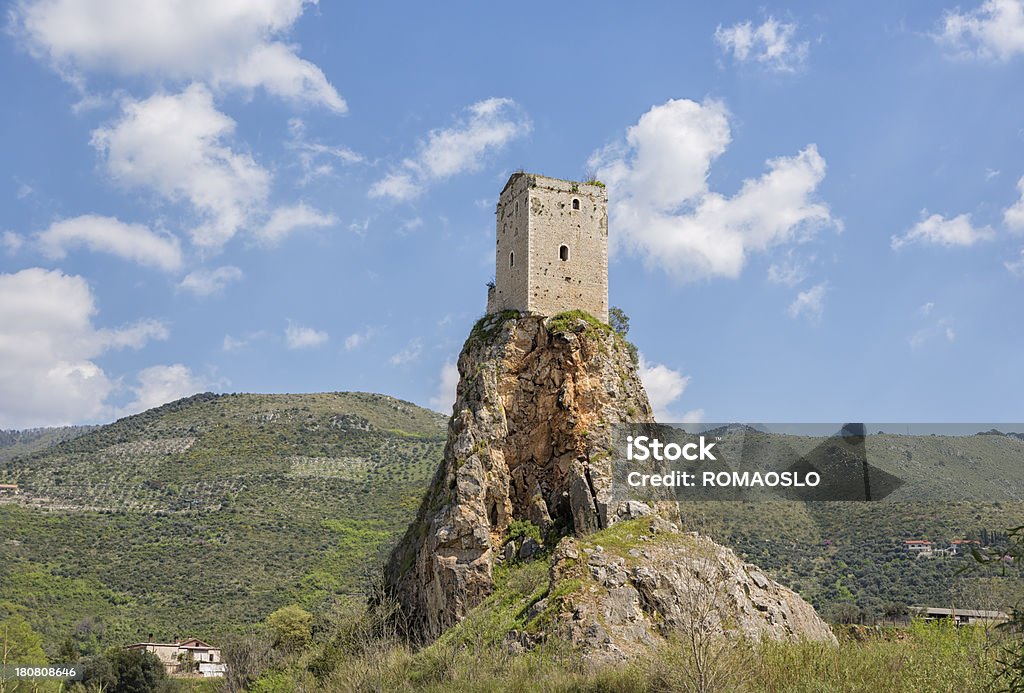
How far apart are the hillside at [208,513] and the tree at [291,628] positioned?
810cm

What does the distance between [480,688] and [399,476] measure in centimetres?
7365

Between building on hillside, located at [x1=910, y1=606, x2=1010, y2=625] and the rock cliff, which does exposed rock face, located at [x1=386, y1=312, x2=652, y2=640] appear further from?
building on hillside, located at [x1=910, y1=606, x2=1010, y2=625]

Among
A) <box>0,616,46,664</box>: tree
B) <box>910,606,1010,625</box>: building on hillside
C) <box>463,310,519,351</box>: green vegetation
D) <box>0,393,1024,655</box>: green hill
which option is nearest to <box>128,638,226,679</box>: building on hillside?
<box>0,393,1024,655</box>: green hill

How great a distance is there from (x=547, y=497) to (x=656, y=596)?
9642 mm

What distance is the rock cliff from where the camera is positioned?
3175cm

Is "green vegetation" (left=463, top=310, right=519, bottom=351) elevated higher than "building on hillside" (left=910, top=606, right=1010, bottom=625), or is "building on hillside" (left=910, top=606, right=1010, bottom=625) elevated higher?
"green vegetation" (left=463, top=310, right=519, bottom=351)

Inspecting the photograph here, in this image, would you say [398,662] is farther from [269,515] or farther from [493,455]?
[269,515]

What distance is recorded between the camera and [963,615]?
39094 mm

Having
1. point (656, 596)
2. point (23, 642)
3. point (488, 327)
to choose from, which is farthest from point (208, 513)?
point (656, 596)

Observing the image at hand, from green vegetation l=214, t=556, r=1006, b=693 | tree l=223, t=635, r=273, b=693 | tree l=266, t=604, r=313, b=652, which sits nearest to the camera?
green vegetation l=214, t=556, r=1006, b=693

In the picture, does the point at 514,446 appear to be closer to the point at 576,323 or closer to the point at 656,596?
the point at 576,323

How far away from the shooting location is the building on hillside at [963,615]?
2829cm

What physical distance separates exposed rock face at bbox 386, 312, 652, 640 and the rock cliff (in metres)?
0.05

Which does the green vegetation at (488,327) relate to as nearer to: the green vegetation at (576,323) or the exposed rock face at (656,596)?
the green vegetation at (576,323)
